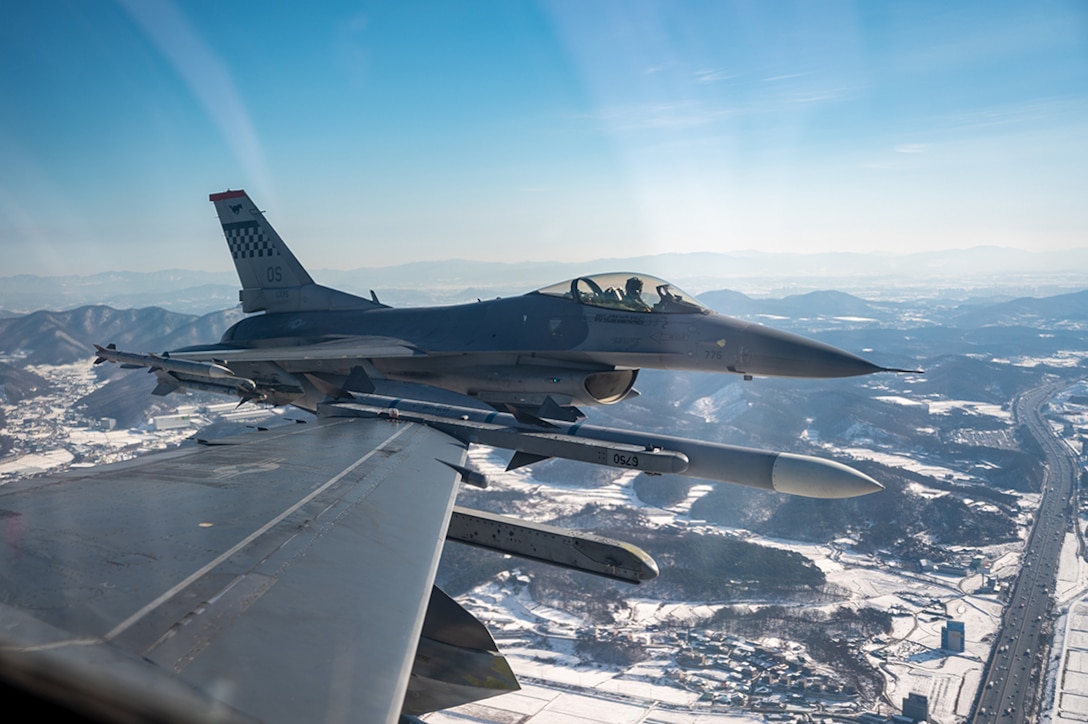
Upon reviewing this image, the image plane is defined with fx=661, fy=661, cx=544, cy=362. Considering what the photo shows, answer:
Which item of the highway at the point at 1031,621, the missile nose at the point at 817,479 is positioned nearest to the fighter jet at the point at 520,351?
the missile nose at the point at 817,479

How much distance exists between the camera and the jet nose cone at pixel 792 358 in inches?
418

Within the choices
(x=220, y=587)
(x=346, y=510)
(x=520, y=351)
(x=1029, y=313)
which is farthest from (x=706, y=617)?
(x=1029, y=313)

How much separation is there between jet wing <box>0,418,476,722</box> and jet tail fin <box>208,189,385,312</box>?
12.2 meters

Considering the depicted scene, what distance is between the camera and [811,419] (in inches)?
2105

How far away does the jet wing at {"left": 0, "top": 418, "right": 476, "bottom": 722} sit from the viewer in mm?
1601

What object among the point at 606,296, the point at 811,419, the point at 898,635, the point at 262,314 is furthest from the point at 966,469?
the point at 262,314

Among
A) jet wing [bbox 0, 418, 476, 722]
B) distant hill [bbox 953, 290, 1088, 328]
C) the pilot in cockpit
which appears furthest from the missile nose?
distant hill [bbox 953, 290, 1088, 328]

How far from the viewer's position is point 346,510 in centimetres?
496

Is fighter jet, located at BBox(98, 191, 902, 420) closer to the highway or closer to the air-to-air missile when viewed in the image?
the air-to-air missile

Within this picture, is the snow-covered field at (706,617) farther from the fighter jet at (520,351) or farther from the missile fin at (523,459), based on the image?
the fighter jet at (520,351)

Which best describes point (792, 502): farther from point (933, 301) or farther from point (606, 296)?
point (933, 301)

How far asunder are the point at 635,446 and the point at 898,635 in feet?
55.3

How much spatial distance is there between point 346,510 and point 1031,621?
26.0 m

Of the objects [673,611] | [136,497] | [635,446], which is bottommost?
[673,611]
